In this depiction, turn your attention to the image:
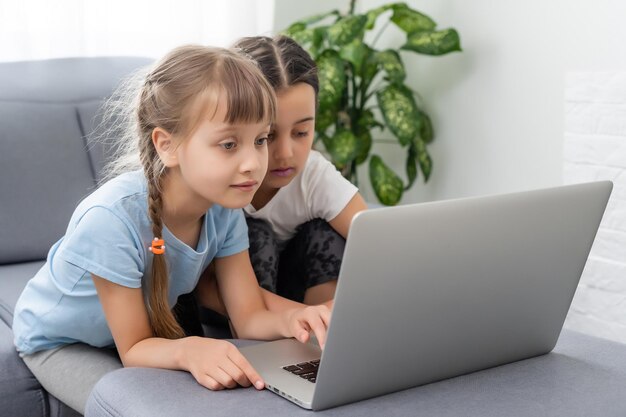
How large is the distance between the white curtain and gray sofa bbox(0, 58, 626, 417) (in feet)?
0.91

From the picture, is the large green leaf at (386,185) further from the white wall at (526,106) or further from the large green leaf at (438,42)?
the large green leaf at (438,42)

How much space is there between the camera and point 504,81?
2.63 metres

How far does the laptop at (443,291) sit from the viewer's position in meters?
0.98

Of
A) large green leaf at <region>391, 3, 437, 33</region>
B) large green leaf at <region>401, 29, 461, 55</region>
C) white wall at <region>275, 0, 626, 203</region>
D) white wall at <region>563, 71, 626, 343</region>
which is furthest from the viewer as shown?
large green leaf at <region>391, 3, 437, 33</region>

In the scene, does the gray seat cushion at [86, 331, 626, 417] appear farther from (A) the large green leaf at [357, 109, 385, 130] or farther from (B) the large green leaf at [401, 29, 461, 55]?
(A) the large green leaf at [357, 109, 385, 130]

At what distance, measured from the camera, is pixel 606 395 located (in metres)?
1.13

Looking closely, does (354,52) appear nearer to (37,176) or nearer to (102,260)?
(37,176)

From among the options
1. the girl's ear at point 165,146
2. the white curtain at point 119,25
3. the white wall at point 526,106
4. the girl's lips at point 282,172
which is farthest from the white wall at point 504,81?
the girl's ear at point 165,146

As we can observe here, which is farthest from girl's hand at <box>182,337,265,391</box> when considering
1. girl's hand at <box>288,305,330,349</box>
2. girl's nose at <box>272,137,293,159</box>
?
girl's nose at <box>272,137,293,159</box>

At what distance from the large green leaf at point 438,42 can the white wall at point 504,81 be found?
0.34 ft

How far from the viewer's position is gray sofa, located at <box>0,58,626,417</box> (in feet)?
3.52

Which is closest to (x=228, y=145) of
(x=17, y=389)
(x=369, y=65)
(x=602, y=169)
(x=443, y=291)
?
(x=443, y=291)

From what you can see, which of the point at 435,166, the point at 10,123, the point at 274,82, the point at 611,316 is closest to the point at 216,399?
the point at 274,82

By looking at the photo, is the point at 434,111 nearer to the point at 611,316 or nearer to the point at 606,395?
the point at 611,316
